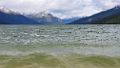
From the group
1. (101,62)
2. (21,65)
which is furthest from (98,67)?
(21,65)

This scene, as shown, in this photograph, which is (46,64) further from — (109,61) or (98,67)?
(109,61)

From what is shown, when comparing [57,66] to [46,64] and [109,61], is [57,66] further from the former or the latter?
[109,61]

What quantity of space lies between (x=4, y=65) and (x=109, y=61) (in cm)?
614

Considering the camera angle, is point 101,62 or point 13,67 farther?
point 101,62

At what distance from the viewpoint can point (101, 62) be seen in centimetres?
1709

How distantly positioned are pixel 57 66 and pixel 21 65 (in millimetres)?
1955

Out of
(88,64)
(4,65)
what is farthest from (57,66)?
(4,65)

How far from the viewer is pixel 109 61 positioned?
17641 millimetres

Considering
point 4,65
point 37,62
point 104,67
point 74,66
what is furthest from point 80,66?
point 4,65

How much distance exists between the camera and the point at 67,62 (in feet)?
55.3

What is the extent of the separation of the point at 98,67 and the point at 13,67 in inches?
174

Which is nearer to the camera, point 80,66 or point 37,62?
point 80,66

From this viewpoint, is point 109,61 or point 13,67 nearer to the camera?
point 13,67

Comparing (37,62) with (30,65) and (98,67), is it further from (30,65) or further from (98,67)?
(98,67)
